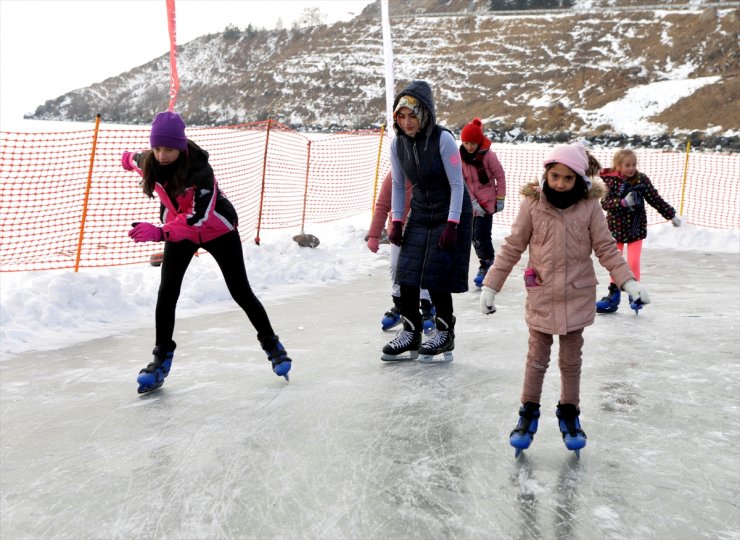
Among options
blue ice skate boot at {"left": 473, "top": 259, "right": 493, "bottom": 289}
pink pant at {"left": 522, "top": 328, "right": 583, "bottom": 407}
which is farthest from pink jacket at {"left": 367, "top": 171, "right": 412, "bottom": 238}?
blue ice skate boot at {"left": 473, "top": 259, "right": 493, "bottom": 289}

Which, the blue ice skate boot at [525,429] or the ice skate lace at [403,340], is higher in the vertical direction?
the blue ice skate boot at [525,429]

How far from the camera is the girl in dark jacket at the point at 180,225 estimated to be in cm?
378

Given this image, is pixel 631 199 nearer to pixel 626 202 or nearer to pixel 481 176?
pixel 626 202

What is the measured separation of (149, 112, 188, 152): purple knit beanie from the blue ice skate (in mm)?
1222

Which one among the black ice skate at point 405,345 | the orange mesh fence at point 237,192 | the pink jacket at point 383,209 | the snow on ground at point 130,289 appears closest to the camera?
the black ice skate at point 405,345

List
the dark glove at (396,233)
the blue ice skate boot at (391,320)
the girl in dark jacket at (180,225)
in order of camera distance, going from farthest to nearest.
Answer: the blue ice skate boot at (391,320), the dark glove at (396,233), the girl in dark jacket at (180,225)

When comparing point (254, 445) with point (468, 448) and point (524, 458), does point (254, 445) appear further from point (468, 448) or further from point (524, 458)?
point (524, 458)

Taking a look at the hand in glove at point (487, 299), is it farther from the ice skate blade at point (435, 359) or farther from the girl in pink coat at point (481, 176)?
the girl in pink coat at point (481, 176)

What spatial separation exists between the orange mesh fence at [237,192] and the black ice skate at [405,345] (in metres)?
4.38

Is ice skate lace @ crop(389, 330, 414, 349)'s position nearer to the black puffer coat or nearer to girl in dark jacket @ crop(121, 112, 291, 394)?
the black puffer coat

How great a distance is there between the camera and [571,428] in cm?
320

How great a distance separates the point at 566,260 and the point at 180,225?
199 centimetres

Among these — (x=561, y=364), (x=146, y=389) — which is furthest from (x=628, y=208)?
Answer: (x=146, y=389)

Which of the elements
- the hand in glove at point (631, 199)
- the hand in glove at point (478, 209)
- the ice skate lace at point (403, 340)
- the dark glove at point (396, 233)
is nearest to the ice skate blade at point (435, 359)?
the ice skate lace at point (403, 340)
